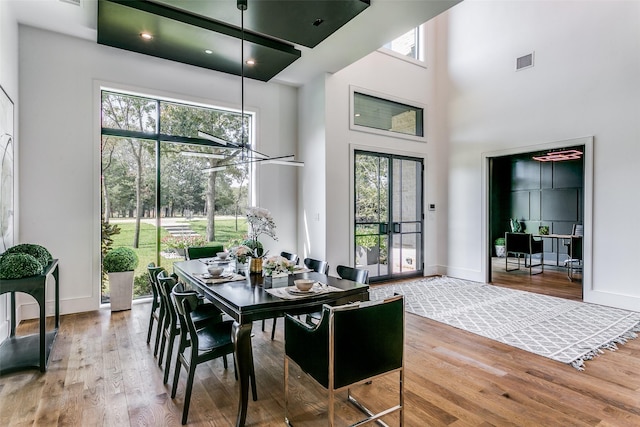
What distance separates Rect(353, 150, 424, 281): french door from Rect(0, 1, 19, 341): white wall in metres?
4.55

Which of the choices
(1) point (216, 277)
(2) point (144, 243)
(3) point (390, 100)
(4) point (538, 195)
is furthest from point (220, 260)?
(4) point (538, 195)

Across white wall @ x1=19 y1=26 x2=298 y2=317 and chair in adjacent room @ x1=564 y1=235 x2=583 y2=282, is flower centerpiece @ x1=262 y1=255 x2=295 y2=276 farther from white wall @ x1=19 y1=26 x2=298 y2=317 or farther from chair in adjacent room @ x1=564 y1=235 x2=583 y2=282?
chair in adjacent room @ x1=564 y1=235 x2=583 y2=282

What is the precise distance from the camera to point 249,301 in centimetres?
211

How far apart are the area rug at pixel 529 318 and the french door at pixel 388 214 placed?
1.98ft

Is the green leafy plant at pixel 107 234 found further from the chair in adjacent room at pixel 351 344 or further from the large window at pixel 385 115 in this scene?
the large window at pixel 385 115

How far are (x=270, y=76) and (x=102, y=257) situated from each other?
142 inches

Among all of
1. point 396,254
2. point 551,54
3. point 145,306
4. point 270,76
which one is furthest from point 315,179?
point 551,54

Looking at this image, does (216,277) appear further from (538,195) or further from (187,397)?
(538,195)

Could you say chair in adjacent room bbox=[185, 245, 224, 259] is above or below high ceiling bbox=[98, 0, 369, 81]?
below

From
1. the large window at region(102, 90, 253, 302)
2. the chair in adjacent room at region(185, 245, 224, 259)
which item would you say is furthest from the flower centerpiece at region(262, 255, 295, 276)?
the large window at region(102, 90, 253, 302)

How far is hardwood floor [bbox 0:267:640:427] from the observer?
84.4 inches

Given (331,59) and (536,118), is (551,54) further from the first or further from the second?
(331,59)

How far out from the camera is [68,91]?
4191mm

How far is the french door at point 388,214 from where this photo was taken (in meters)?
5.86
